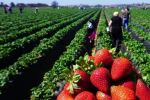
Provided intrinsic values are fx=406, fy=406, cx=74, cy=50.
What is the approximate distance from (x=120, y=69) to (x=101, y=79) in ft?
0.57

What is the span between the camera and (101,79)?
310 cm

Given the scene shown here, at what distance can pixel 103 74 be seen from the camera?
3.12 m

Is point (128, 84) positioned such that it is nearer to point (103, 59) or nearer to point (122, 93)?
point (122, 93)

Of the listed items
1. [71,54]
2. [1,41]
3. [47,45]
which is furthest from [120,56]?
[1,41]

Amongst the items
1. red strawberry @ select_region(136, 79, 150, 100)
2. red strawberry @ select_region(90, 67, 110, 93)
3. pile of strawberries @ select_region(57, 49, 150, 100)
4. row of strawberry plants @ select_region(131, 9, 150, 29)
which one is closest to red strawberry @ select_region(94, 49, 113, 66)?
pile of strawberries @ select_region(57, 49, 150, 100)

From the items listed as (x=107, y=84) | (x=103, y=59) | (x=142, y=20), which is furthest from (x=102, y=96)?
(x=142, y=20)

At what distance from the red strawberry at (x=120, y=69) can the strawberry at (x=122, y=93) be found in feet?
0.45

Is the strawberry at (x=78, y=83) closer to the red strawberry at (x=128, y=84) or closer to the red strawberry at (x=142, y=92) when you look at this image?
the red strawberry at (x=128, y=84)

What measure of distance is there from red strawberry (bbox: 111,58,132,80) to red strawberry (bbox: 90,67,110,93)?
5 centimetres

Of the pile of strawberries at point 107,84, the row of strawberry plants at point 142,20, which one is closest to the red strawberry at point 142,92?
the pile of strawberries at point 107,84

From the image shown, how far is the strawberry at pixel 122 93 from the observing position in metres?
2.94

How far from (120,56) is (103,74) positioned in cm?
46

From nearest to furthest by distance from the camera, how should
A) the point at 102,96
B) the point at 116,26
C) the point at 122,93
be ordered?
the point at 122,93 < the point at 102,96 < the point at 116,26

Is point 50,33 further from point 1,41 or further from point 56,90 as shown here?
point 56,90
